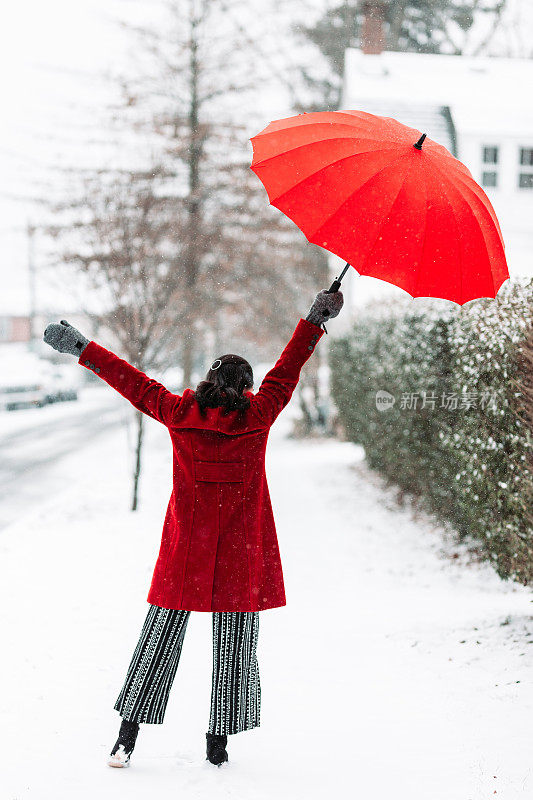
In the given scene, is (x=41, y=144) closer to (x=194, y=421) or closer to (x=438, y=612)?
(x=438, y=612)

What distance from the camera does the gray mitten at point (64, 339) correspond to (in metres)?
2.95

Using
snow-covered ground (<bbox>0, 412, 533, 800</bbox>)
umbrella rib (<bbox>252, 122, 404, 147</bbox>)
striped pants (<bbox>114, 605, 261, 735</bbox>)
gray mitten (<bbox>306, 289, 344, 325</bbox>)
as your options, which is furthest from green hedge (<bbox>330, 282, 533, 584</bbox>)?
striped pants (<bbox>114, 605, 261, 735</bbox>)

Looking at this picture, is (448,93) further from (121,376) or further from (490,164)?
(121,376)

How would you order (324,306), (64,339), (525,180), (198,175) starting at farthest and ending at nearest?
(525,180) → (198,175) → (324,306) → (64,339)

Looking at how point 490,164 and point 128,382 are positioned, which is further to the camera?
point 490,164

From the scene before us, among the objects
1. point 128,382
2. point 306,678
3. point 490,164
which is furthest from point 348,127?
point 490,164

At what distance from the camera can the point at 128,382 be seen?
9.98 feet

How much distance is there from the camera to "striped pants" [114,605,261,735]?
122 inches

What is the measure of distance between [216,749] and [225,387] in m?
1.41

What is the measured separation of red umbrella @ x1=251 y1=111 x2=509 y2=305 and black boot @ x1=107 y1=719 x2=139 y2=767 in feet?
6.38

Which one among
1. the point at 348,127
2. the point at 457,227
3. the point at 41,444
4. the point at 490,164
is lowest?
the point at 41,444

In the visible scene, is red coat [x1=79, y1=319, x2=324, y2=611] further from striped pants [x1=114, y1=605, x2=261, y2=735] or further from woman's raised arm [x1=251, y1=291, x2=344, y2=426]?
striped pants [x1=114, y1=605, x2=261, y2=735]

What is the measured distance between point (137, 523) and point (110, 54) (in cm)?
1118

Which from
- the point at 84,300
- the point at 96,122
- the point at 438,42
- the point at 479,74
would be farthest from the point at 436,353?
the point at 438,42
